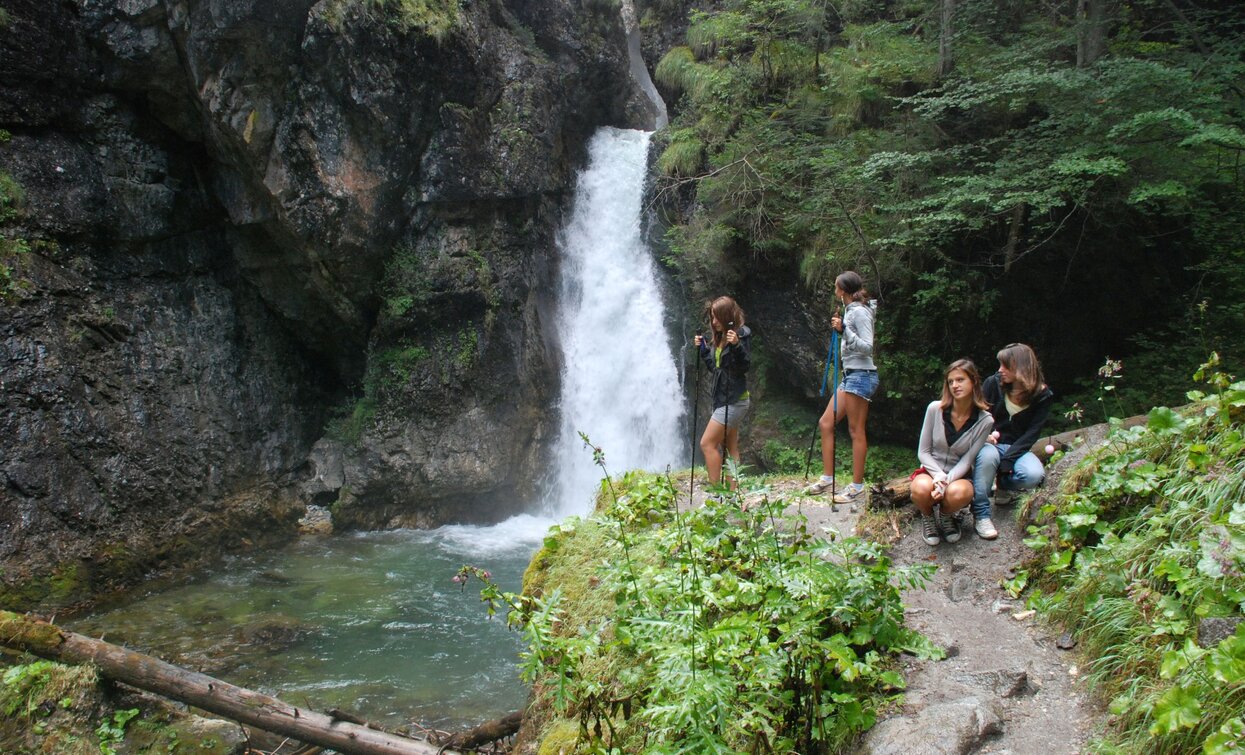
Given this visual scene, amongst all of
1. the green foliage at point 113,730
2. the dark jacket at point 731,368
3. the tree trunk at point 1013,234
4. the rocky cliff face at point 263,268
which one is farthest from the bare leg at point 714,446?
the rocky cliff face at point 263,268

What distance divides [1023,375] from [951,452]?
0.75 meters

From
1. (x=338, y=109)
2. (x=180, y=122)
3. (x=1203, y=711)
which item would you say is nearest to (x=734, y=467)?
(x=1203, y=711)

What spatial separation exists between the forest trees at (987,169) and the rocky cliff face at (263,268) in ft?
13.4

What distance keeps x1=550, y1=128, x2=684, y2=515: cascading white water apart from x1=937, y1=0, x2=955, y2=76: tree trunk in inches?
268

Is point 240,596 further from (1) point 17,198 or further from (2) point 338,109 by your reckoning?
(2) point 338,109

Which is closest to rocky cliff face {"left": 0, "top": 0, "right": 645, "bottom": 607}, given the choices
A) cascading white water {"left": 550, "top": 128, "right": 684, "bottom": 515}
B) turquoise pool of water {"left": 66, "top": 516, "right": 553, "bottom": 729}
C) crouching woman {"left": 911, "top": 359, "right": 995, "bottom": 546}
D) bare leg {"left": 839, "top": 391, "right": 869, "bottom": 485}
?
cascading white water {"left": 550, "top": 128, "right": 684, "bottom": 515}

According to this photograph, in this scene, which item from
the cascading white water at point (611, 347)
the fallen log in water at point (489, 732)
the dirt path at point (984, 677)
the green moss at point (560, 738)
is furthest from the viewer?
the cascading white water at point (611, 347)

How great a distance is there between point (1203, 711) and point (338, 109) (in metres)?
13.0

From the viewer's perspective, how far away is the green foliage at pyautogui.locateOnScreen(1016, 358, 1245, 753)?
7.55 feet

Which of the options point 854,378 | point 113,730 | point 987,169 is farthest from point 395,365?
point 987,169

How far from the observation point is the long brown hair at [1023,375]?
14.8 feet

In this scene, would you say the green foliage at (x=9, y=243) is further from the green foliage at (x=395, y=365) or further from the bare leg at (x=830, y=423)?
the bare leg at (x=830, y=423)

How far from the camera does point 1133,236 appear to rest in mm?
8750

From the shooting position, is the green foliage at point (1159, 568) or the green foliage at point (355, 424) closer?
the green foliage at point (1159, 568)
